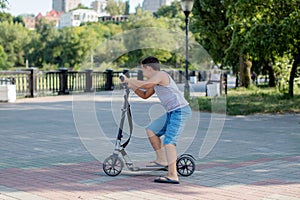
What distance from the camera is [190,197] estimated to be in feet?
17.9

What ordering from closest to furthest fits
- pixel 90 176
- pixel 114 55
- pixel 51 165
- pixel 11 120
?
pixel 90 176
pixel 51 165
pixel 114 55
pixel 11 120

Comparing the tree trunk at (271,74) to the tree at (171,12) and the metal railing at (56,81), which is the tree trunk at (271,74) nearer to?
the metal railing at (56,81)

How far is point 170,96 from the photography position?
616 centimetres

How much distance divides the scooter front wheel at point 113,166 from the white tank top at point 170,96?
100 centimetres

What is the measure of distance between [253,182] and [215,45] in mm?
22439

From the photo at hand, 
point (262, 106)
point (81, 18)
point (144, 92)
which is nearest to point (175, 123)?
point (144, 92)

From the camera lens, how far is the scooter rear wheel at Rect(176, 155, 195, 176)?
21.5 ft

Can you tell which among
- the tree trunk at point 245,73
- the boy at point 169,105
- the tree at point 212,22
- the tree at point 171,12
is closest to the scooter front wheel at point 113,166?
the boy at point 169,105

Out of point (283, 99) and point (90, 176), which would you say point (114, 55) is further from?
point (283, 99)

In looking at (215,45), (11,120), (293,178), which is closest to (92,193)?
(293,178)

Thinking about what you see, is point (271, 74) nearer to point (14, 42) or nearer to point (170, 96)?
point (170, 96)

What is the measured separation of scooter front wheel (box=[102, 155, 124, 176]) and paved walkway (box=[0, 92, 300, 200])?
92 millimetres

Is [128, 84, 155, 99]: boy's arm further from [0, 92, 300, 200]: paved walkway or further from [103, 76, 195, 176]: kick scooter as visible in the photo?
→ [0, 92, 300, 200]: paved walkway

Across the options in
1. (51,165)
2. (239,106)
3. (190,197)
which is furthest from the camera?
(239,106)
